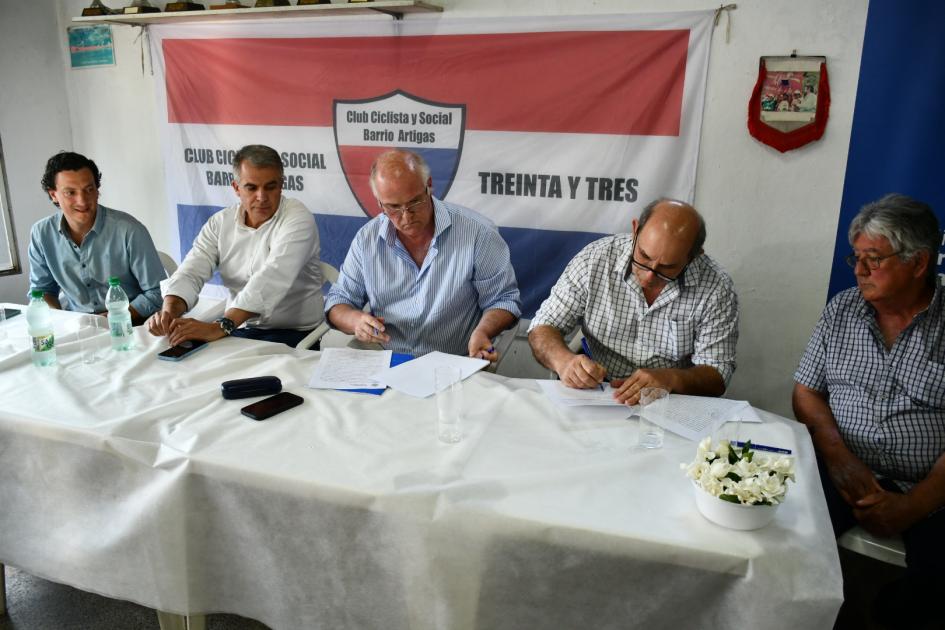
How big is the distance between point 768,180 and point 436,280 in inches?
60.6

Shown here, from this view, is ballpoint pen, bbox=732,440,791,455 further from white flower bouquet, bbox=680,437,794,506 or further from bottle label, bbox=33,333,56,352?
bottle label, bbox=33,333,56,352

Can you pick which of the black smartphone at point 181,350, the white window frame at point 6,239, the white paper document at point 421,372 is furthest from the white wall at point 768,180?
the white window frame at point 6,239

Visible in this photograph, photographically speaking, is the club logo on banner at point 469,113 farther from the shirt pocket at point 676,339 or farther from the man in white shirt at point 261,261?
the shirt pocket at point 676,339

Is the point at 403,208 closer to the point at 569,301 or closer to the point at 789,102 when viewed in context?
the point at 569,301

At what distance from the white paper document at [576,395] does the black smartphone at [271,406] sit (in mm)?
670

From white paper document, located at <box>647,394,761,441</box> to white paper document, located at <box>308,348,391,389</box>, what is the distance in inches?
30.1

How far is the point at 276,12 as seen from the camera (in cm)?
326

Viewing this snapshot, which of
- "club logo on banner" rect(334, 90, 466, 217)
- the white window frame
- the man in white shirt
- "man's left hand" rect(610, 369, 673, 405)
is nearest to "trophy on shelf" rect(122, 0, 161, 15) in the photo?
"club logo on banner" rect(334, 90, 466, 217)

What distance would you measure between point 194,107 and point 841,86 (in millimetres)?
3333

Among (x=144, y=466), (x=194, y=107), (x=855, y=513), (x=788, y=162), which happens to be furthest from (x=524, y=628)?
(x=194, y=107)

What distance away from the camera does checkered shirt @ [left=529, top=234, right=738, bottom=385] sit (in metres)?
2.01

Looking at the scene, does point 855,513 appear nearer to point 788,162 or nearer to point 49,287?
point 788,162

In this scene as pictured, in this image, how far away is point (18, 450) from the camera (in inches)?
64.0

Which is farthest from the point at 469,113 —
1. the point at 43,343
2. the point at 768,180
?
the point at 43,343
